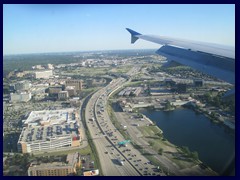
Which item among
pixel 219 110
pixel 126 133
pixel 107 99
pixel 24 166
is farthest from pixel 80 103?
pixel 24 166

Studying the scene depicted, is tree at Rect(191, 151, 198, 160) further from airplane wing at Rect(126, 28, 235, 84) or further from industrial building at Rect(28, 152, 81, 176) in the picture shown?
industrial building at Rect(28, 152, 81, 176)

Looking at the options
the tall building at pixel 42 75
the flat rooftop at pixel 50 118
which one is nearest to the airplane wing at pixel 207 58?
the flat rooftop at pixel 50 118

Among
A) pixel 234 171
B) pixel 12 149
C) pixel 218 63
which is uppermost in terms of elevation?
pixel 218 63

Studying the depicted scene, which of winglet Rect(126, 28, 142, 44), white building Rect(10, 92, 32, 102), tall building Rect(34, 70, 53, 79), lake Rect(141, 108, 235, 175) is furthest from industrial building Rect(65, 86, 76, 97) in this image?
tall building Rect(34, 70, 53, 79)

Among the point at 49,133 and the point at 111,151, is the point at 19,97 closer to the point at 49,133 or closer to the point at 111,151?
the point at 49,133

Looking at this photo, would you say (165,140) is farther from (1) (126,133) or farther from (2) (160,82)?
(2) (160,82)

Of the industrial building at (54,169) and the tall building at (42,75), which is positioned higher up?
the tall building at (42,75)

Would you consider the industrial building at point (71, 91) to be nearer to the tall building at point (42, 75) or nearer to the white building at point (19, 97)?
the white building at point (19, 97)

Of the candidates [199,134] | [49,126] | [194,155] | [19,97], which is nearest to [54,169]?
[194,155]
